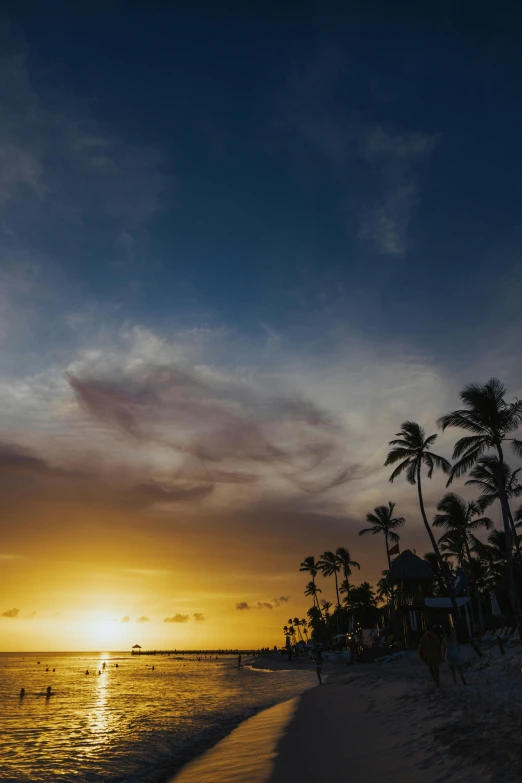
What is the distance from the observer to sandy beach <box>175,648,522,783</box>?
7.42 metres

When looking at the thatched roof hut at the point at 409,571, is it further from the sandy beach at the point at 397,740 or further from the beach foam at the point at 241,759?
the beach foam at the point at 241,759

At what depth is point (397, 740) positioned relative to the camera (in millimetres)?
9812

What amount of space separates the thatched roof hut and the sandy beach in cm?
3428

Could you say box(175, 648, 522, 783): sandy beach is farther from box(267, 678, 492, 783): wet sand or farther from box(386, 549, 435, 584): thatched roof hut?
box(386, 549, 435, 584): thatched roof hut

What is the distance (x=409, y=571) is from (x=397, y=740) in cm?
4496

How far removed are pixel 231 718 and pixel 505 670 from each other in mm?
12403

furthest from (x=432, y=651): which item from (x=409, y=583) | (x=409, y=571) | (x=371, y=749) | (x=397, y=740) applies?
(x=409, y=583)

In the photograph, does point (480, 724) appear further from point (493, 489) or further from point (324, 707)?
point (493, 489)

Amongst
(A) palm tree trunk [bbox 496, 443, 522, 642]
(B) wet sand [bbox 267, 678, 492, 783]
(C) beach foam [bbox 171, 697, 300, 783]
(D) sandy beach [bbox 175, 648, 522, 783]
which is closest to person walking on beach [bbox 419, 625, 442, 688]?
(D) sandy beach [bbox 175, 648, 522, 783]

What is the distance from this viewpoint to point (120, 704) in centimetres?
3262

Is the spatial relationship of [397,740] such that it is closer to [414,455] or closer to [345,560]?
[414,455]

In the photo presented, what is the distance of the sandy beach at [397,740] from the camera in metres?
7.42

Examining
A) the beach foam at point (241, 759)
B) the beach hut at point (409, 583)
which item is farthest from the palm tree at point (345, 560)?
the beach foam at point (241, 759)

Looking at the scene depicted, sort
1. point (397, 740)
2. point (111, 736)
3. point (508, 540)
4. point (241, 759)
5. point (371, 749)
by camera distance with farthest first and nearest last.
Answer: point (508, 540), point (111, 736), point (241, 759), point (397, 740), point (371, 749)
